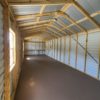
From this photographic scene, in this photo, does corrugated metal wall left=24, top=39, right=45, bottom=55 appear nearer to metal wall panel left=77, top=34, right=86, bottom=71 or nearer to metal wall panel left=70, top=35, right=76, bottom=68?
metal wall panel left=70, top=35, right=76, bottom=68

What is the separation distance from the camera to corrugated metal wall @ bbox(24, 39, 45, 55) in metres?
18.9

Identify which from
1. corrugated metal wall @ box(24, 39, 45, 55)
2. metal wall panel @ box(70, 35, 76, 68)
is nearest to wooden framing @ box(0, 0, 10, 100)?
metal wall panel @ box(70, 35, 76, 68)

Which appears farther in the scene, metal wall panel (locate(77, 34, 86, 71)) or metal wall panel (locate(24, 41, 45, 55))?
metal wall panel (locate(24, 41, 45, 55))

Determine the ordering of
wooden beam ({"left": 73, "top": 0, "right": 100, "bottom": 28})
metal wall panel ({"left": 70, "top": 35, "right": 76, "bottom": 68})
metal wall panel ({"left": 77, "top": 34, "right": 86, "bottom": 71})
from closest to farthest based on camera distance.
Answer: wooden beam ({"left": 73, "top": 0, "right": 100, "bottom": 28}), metal wall panel ({"left": 77, "top": 34, "right": 86, "bottom": 71}), metal wall panel ({"left": 70, "top": 35, "right": 76, "bottom": 68})

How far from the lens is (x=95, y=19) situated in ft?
16.7

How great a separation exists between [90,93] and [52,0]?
9.22 feet

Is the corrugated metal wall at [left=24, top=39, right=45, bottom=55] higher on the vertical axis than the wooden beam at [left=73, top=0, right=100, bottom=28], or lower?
lower

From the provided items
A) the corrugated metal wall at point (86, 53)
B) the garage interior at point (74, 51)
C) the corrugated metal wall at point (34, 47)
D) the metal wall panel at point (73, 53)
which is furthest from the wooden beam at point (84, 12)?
the corrugated metal wall at point (34, 47)

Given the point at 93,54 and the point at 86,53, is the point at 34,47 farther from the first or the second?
the point at 93,54

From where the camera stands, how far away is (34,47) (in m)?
19.4

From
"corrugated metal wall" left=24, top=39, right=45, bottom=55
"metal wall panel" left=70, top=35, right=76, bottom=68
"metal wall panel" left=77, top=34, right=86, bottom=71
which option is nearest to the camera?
"metal wall panel" left=77, top=34, right=86, bottom=71

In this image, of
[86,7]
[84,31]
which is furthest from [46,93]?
[84,31]

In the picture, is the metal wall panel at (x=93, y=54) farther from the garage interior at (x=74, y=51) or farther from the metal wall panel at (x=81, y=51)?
the metal wall panel at (x=81, y=51)

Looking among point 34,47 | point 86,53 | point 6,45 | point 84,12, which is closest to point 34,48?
point 34,47
